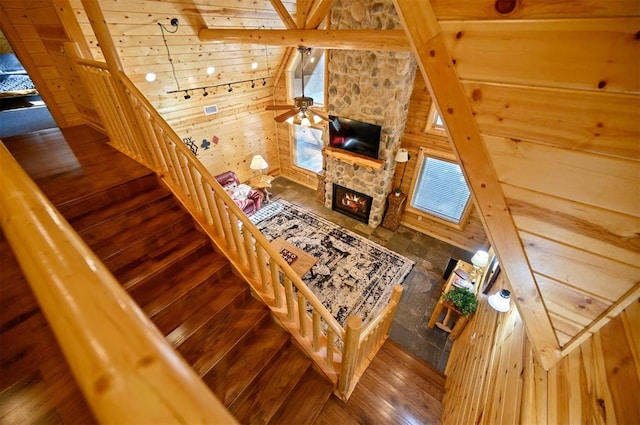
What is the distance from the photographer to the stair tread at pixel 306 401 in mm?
1878

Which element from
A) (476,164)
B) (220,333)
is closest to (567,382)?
(476,164)

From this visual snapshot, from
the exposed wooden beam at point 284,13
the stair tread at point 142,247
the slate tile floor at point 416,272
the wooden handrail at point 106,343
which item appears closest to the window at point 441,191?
the slate tile floor at point 416,272

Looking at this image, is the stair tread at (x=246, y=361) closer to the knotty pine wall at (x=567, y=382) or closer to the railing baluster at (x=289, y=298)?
the railing baluster at (x=289, y=298)

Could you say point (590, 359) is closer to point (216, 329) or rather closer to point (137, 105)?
point (216, 329)

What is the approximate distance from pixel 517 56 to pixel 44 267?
3.88ft

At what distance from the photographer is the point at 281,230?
525cm

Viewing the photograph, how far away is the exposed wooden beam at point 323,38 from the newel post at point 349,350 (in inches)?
113

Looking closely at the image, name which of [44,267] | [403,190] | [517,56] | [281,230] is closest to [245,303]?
[44,267]

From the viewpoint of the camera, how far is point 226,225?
202 centimetres

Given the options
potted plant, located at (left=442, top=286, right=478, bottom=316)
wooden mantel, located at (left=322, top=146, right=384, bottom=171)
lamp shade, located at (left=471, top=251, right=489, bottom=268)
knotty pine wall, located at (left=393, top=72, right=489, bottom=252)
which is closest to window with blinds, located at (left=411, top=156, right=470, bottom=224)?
knotty pine wall, located at (left=393, top=72, right=489, bottom=252)

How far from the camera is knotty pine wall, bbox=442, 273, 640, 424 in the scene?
0.73 meters

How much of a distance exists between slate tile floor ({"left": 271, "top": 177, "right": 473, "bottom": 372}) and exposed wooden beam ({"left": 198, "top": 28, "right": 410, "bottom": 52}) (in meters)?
3.41

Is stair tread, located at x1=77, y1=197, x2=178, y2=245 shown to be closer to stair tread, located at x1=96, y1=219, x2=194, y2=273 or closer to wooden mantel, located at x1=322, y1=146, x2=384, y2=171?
stair tread, located at x1=96, y1=219, x2=194, y2=273

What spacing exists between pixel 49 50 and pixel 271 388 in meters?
4.35
